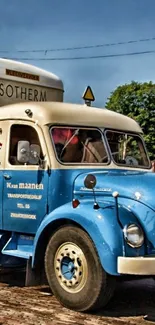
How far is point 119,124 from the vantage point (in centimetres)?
772

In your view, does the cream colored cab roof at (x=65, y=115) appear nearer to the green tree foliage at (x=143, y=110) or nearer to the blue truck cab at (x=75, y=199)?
the blue truck cab at (x=75, y=199)

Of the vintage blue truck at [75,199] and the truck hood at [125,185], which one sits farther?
the truck hood at [125,185]

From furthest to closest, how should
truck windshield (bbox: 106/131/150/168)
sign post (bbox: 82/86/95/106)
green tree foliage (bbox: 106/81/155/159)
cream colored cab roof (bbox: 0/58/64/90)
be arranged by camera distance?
green tree foliage (bbox: 106/81/155/159) → cream colored cab roof (bbox: 0/58/64/90) → sign post (bbox: 82/86/95/106) → truck windshield (bbox: 106/131/150/168)

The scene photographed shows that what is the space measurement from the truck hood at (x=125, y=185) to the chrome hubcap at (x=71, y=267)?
0.69 metres

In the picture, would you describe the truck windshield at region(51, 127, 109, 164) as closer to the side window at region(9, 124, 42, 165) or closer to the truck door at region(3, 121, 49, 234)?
the truck door at region(3, 121, 49, 234)

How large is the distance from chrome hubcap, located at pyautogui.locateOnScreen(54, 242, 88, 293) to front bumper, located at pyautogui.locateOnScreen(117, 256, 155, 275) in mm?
515

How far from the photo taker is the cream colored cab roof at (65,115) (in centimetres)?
707

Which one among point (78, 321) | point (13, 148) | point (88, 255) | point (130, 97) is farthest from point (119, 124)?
point (130, 97)

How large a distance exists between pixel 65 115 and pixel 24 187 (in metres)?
1.04

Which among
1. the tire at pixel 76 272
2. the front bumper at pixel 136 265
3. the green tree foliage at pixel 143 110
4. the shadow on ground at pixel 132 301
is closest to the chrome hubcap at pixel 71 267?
the tire at pixel 76 272

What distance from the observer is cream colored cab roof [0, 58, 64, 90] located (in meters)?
8.31

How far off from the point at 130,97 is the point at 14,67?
882 inches

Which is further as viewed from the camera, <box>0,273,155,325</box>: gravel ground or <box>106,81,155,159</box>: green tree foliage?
<box>106,81,155,159</box>: green tree foliage

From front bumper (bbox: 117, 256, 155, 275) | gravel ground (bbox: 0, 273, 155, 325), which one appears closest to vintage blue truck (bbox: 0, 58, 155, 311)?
front bumper (bbox: 117, 256, 155, 275)
